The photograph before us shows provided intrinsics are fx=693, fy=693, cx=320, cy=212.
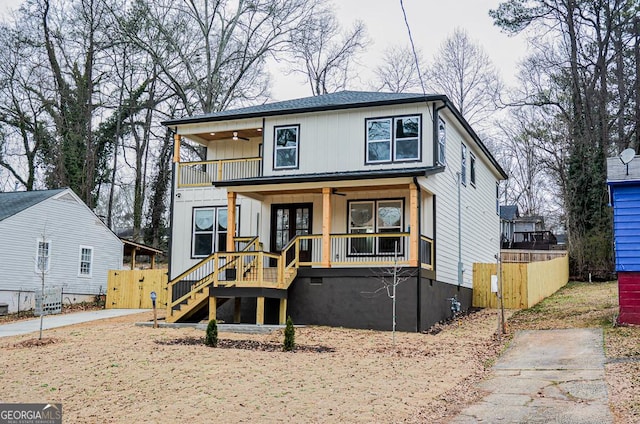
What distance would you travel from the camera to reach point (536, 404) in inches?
395

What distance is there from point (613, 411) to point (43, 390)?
8.84 metres

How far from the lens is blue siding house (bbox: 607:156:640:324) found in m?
16.8

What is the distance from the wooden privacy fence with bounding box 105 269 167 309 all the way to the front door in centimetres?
760

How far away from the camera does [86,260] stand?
31891mm

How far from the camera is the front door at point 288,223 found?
22.0 metres

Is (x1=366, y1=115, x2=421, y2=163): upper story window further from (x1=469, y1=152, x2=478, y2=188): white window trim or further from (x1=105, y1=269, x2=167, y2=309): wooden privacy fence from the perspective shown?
(x1=105, y1=269, x2=167, y2=309): wooden privacy fence

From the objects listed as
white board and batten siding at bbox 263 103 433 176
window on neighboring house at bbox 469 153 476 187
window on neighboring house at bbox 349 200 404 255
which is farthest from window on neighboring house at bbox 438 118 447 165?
window on neighboring house at bbox 469 153 476 187

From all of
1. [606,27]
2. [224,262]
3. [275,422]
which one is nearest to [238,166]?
[224,262]

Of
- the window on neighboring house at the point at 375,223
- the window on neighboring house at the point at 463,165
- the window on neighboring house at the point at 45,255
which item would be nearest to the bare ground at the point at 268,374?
the window on neighboring house at the point at 375,223

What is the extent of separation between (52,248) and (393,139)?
16.8m

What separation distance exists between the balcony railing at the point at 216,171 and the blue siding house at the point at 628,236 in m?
11.1

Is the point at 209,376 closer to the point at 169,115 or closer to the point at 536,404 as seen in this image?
the point at 536,404

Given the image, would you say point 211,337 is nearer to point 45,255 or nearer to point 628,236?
point 628,236

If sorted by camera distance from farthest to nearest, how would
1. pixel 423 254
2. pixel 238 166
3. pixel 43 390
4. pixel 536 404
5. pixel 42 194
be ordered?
1. pixel 42 194
2. pixel 238 166
3. pixel 423 254
4. pixel 43 390
5. pixel 536 404
